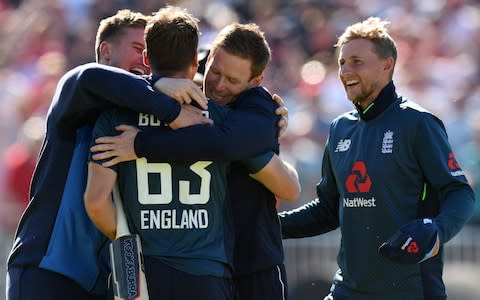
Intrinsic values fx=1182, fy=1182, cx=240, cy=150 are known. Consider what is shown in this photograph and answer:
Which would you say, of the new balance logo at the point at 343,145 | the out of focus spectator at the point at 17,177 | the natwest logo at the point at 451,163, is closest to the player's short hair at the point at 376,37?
the new balance logo at the point at 343,145

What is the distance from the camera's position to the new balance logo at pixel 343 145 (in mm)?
6680

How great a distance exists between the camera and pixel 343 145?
6707mm

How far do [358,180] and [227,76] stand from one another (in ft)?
4.18

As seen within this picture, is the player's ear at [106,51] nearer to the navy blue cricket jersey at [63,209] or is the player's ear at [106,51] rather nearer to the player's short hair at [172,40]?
the navy blue cricket jersey at [63,209]

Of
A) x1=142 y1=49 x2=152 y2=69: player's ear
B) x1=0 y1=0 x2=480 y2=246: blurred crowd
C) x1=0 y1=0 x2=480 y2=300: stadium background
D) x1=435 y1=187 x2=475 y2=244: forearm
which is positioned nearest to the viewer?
x1=142 y1=49 x2=152 y2=69: player's ear

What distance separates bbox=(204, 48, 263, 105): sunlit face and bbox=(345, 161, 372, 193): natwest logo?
1.09 meters

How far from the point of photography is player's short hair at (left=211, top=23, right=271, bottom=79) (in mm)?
5566

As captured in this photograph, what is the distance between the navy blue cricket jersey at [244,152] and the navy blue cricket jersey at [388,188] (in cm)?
84

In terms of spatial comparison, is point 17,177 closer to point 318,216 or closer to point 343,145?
point 318,216

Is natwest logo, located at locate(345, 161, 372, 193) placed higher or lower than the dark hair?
lower

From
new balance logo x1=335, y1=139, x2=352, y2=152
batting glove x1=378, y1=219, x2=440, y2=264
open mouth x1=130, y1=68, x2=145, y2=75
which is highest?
open mouth x1=130, y1=68, x2=145, y2=75

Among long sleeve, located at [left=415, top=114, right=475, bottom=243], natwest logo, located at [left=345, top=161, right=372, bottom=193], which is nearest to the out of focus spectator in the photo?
natwest logo, located at [left=345, top=161, right=372, bottom=193]

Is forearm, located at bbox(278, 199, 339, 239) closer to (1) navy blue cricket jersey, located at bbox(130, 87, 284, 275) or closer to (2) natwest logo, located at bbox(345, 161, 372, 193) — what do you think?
(2) natwest logo, located at bbox(345, 161, 372, 193)

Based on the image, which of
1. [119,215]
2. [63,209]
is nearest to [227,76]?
[119,215]
